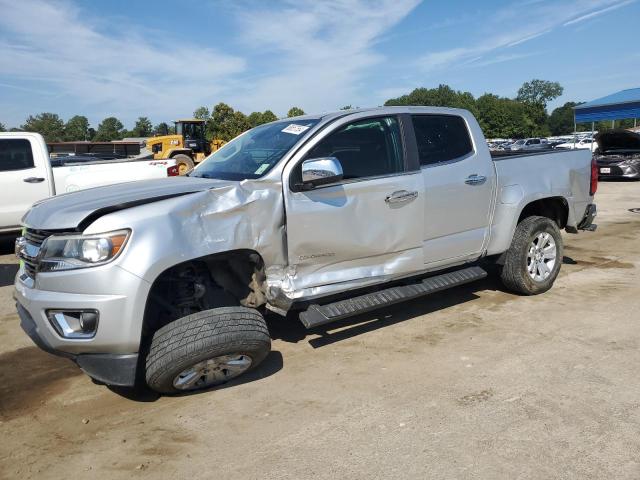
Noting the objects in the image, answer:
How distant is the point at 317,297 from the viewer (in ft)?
12.1

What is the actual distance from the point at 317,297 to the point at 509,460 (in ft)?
5.25

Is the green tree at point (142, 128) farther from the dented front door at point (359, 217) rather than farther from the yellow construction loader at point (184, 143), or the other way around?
the dented front door at point (359, 217)

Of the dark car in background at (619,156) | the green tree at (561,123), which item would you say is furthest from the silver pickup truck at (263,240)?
the green tree at (561,123)

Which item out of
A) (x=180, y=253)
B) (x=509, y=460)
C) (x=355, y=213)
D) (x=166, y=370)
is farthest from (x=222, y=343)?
(x=509, y=460)

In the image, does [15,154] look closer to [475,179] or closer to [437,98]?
[475,179]

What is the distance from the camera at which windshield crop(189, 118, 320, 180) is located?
3783 mm

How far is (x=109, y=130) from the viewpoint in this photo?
8575 cm

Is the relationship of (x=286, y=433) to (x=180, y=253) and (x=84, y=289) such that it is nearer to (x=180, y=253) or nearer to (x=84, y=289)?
(x=180, y=253)

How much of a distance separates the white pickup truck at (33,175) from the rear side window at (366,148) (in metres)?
5.10

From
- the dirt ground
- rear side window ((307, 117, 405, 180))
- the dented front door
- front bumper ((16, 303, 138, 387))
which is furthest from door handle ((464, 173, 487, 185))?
front bumper ((16, 303, 138, 387))

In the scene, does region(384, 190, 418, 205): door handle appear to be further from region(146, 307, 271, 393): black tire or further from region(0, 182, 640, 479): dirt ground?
region(146, 307, 271, 393): black tire

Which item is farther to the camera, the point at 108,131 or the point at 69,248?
the point at 108,131

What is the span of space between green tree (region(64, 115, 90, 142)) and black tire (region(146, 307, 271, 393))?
7997 cm

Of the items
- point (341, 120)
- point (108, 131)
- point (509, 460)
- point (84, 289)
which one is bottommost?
point (509, 460)
